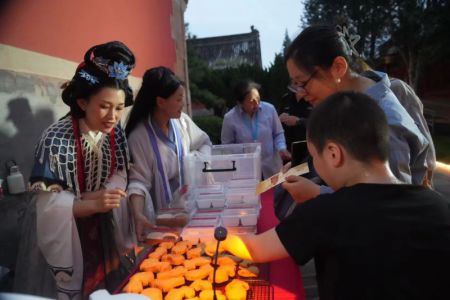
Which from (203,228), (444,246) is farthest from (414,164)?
(203,228)

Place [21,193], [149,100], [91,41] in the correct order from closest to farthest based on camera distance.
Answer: [21,193], [149,100], [91,41]

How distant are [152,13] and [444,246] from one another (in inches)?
160

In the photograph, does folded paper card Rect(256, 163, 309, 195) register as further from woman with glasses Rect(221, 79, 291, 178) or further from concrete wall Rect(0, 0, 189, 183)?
woman with glasses Rect(221, 79, 291, 178)

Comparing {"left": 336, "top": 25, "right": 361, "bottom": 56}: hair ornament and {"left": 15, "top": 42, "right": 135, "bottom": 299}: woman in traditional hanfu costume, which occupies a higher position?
{"left": 336, "top": 25, "right": 361, "bottom": 56}: hair ornament

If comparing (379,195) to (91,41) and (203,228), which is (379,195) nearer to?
(203,228)

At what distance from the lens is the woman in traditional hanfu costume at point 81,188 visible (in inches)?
61.1

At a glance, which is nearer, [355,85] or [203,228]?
[355,85]

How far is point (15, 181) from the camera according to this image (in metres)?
1.69

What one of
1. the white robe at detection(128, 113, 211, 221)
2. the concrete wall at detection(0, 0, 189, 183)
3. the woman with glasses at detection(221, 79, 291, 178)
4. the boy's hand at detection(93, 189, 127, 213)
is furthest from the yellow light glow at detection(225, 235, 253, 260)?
the woman with glasses at detection(221, 79, 291, 178)

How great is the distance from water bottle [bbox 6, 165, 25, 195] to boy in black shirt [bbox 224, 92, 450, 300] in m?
1.25

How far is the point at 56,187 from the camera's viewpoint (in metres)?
1.54

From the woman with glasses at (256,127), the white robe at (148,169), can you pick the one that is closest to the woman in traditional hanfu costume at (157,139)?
the white robe at (148,169)

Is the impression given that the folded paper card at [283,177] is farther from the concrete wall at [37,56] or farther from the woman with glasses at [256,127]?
the woman with glasses at [256,127]

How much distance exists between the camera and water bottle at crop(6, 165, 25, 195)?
1673mm
